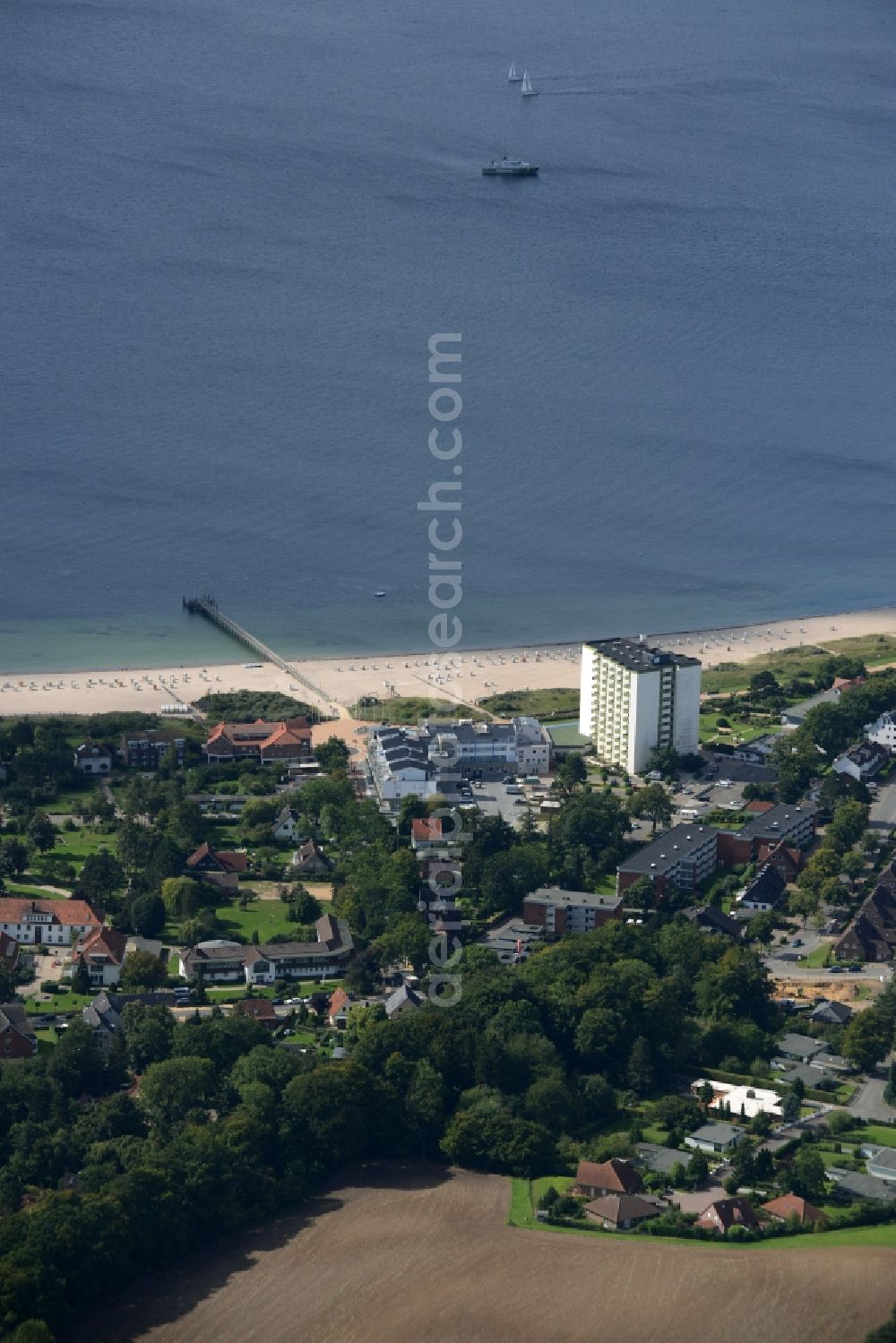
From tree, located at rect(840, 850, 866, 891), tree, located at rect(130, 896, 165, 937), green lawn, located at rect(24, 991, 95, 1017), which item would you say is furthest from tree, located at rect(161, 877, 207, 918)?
tree, located at rect(840, 850, 866, 891)

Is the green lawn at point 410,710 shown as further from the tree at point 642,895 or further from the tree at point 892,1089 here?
the tree at point 892,1089

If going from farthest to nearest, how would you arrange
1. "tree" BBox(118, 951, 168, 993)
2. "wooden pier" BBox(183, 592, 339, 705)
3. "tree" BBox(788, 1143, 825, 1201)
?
"wooden pier" BBox(183, 592, 339, 705), "tree" BBox(118, 951, 168, 993), "tree" BBox(788, 1143, 825, 1201)

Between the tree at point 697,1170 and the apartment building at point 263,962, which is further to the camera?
the apartment building at point 263,962

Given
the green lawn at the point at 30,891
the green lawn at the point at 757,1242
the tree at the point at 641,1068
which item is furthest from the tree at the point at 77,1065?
the tree at the point at 641,1068

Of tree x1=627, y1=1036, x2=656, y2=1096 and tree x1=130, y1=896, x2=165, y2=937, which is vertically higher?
tree x1=130, y1=896, x2=165, y2=937

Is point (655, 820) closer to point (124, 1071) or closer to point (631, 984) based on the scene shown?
point (631, 984)

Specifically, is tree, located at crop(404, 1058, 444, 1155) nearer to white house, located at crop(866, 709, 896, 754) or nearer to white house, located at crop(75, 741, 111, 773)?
Answer: white house, located at crop(75, 741, 111, 773)

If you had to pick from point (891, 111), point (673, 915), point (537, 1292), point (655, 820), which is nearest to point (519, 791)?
point (655, 820)
